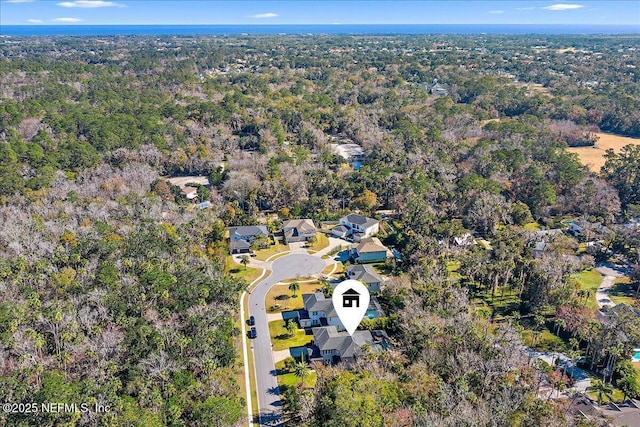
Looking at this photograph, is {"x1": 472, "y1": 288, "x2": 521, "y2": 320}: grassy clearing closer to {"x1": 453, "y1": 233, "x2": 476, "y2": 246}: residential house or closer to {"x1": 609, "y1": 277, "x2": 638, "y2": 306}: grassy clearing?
{"x1": 453, "y1": 233, "x2": 476, "y2": 246}: residential house

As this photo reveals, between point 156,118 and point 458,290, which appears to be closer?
point 458,290

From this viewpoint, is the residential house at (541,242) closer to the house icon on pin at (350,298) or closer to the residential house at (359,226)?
the residential house at (359,226)

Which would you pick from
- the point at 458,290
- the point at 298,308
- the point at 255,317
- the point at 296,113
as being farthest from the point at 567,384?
the point at 296,113

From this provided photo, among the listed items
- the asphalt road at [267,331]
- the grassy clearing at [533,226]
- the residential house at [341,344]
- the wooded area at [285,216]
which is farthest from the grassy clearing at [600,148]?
the residential house at [341,344]

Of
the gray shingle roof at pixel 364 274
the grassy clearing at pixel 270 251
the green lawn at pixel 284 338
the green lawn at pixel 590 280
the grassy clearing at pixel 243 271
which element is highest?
the gray shingle roof at pixel 364 274

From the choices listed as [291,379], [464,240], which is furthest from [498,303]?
[291,379]

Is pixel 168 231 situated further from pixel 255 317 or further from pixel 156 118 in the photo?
pixel 156 118

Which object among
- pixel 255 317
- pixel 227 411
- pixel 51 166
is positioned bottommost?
pixel 255 317

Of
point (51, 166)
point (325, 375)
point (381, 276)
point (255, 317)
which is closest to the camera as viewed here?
point (325, 375)
